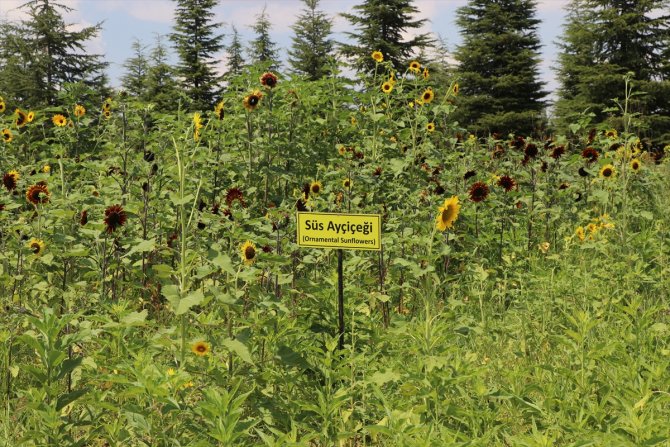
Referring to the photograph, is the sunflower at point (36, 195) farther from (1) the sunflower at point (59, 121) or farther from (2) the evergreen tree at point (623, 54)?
(2) the evergreen tree at point (623, 54)

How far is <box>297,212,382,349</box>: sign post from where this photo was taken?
2934 mm

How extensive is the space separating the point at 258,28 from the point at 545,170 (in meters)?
32.2

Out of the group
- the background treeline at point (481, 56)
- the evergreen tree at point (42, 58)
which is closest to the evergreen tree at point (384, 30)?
the background treeline at point (481, 56)

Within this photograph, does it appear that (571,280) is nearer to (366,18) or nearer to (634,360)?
(634,360)

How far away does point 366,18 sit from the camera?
25.1 metres

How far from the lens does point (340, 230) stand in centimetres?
295

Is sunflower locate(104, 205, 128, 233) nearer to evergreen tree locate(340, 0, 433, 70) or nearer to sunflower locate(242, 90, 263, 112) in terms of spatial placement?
sunflower locate(242, 90, 263, 112)

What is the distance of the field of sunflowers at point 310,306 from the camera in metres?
2.30

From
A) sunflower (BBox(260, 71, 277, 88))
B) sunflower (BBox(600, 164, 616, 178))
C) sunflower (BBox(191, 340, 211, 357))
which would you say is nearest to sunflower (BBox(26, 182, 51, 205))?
sunflower (BBox(191, 340, 211, 357))

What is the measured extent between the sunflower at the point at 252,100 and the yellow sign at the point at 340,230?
7.12 feet

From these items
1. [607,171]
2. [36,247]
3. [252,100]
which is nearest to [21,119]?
[252,100]

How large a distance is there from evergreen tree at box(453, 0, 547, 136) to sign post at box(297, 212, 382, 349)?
22.6 metres

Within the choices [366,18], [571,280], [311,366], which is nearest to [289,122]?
[571,280]

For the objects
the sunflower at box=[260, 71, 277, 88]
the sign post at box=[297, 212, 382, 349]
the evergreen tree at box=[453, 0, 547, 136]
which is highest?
the evergreen tree at box=[453, 0, 547, 136]
